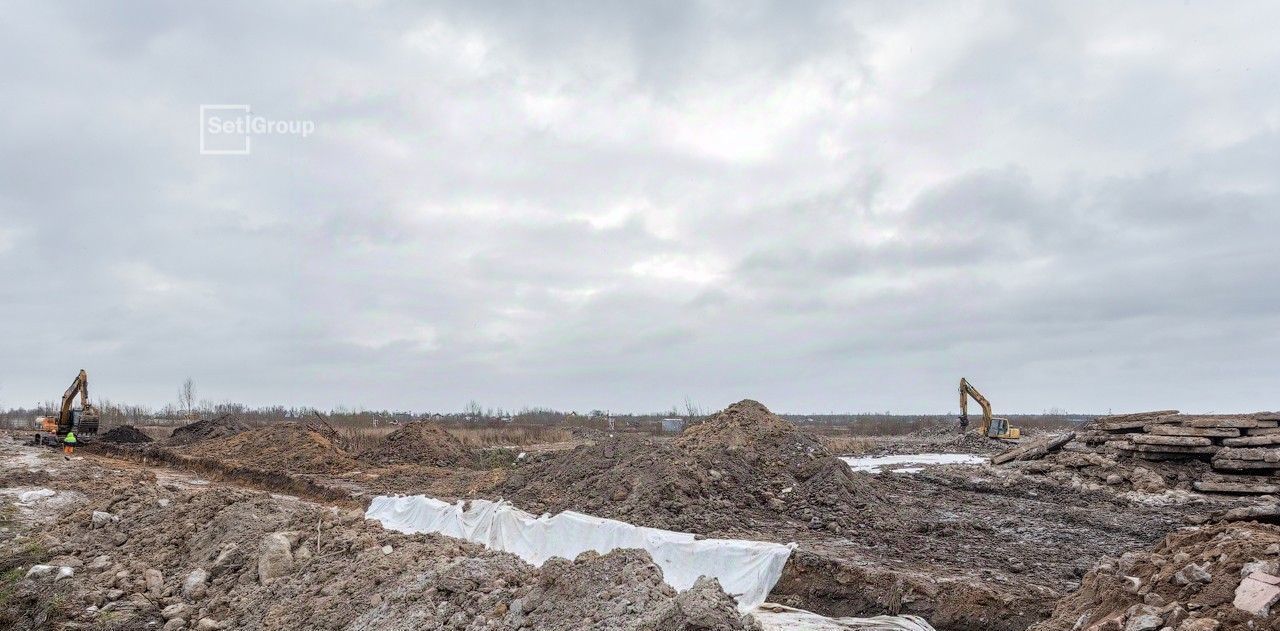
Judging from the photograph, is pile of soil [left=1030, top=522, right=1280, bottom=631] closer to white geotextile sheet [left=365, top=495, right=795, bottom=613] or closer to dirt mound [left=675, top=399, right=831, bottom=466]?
white geotextile sheet [left=365, top=495, right=795, bottom=613]

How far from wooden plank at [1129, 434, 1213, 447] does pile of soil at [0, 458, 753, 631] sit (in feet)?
47.2

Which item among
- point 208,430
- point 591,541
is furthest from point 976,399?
point 208,430

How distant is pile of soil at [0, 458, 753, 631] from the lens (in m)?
5.59

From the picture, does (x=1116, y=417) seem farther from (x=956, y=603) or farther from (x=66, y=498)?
(x=66, y=498)

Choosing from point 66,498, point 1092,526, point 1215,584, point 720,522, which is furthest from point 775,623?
point 66,498

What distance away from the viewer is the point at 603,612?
5.37 m

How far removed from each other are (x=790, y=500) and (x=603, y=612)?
23.9 feet

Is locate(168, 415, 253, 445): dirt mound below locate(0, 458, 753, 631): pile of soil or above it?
above

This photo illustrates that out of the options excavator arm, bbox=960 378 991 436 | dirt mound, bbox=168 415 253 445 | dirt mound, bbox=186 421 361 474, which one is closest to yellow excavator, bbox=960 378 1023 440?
excavator arm, bbox=960 378 991 436

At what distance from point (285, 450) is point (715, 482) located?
56.4 ft

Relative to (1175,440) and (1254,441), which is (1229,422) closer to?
(1254,441)

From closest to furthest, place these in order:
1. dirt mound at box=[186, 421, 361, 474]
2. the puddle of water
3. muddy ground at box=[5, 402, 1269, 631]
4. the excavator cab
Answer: muddy ground at box=[5, 402, 1269, 631]
the puddle of water
dirt mound at box=[186, 421, 361, 474]
the excavator cab

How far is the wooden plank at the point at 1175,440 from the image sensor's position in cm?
1521

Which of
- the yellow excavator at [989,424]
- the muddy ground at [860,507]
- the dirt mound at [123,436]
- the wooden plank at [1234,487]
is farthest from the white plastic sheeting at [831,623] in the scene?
the dirt mound at [123,436]
